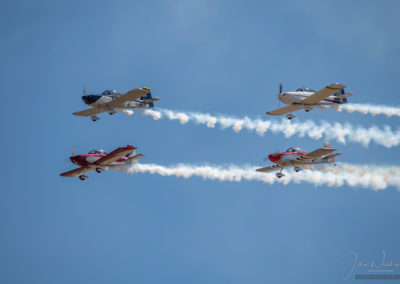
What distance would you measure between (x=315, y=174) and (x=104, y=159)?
18.0m

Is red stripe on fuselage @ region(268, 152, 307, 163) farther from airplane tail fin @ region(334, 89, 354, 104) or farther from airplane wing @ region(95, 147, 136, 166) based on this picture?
airplane wing @ region(95, 147, 136, 166)

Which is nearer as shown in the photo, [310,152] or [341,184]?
[310,152]

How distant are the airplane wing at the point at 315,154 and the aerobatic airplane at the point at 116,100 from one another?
13.1m

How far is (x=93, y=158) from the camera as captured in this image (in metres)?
70.5

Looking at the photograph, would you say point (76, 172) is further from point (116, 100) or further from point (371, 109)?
point (371, 109)

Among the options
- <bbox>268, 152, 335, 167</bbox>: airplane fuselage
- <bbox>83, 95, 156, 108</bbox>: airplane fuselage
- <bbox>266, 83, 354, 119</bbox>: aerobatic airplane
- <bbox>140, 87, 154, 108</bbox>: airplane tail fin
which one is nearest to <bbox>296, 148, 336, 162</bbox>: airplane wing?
<bbox>268, 152, 335, 167</bbox>: airplane fuselage

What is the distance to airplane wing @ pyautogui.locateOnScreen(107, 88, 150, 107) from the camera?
70.9m

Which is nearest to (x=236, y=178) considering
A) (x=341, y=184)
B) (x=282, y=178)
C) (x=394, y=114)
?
(x=282, y=178)

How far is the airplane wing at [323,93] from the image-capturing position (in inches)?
2734

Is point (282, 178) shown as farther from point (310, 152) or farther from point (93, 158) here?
point (93, 158)

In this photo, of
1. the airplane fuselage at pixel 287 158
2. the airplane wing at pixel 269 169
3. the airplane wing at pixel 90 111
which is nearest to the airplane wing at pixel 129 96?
the airplane wing at pixel 90 111

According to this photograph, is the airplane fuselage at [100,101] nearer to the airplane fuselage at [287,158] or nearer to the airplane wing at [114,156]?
the airplane wing at [114,156]

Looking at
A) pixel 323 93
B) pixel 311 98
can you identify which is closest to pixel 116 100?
pixel 311 98

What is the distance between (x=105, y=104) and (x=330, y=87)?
730 inches
